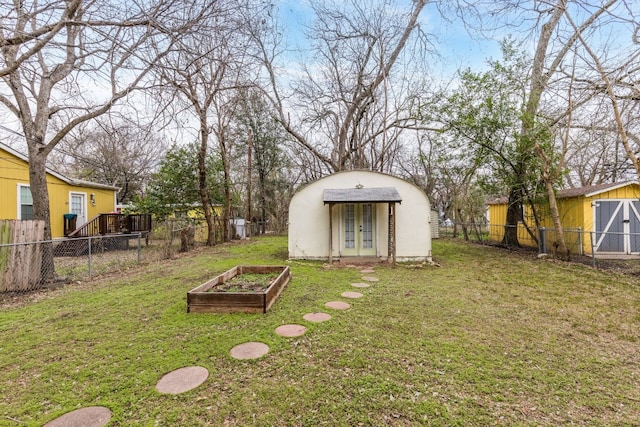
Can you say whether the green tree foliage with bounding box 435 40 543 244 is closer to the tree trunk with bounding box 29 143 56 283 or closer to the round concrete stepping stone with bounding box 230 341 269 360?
the round concrete stepping stone with bounding box 230 341 269 360

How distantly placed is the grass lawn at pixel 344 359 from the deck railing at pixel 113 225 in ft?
22.4

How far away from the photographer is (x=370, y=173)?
31.3 ft

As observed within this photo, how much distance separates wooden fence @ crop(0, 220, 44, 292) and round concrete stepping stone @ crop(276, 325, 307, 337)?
5.24 metres

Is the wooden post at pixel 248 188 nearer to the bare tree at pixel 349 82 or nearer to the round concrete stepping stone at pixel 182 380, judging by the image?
the bare tree at pixel 349 82

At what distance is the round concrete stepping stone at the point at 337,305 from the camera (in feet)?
15.8

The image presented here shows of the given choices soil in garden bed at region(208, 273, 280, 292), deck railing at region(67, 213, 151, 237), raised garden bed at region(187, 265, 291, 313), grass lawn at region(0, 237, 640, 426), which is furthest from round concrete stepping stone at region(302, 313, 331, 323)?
deck railing at region(67, 213, 151, 237)

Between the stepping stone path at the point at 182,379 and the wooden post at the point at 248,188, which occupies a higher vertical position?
the wooden post at the point at 248,188

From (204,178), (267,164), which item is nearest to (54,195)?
(204,178)

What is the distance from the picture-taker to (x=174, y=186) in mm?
13453

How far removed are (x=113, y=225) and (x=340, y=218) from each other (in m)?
9.90

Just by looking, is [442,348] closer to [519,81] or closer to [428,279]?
[428,279]

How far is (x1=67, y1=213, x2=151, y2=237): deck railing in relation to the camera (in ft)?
37.3

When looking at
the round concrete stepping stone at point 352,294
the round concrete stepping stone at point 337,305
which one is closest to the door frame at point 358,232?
the round concrete stepping stone at point 352,294

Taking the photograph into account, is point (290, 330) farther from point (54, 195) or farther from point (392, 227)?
point (54, 195)
